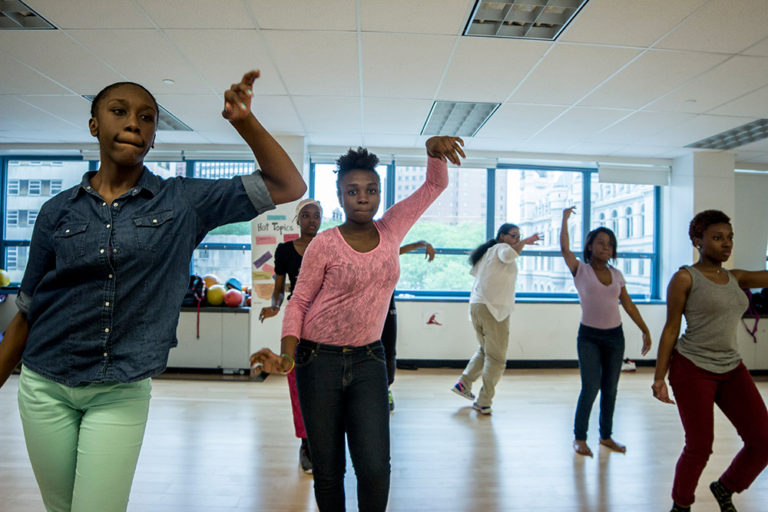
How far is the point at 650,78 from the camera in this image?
3.37 metres

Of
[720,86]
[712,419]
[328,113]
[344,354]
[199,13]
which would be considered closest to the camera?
[344,354]

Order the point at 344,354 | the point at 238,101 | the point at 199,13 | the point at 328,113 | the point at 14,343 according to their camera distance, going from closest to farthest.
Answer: the point at 238,101 < the point at 14,343 < the point at 344,354 < the point at 199,13 < the point at 328,113

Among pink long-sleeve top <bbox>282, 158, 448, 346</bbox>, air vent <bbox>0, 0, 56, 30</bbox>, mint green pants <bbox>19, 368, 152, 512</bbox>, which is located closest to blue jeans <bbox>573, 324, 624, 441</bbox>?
pink long-sleeve top <bbox>282, 158, 448, 346</bbox>

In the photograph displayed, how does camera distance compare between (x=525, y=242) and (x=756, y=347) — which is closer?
(x=525, y=242)

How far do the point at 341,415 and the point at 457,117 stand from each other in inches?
138

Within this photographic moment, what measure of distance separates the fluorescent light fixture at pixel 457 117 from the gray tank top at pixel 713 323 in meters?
2.50

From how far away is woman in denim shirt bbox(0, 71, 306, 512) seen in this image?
967 millimetres

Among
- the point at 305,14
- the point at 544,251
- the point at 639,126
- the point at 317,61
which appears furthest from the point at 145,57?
the point at 544,251

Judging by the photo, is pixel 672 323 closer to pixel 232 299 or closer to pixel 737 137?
pixel 737 137

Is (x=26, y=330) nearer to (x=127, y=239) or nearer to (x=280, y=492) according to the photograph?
(x=127, y=239)

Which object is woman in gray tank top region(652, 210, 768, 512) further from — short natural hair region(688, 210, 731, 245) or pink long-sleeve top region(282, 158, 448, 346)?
pink long-sleeve top region(282, 158, 448, 346)

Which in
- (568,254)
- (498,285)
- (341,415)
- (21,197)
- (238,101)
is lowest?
(341,415)

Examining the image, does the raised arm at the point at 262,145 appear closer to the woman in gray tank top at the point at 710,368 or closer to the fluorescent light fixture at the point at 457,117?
the woman in gray tank top at the point at 710,368

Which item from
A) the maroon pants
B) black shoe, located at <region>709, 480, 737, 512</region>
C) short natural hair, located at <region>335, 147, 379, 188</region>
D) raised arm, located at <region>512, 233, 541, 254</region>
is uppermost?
short natural hair, located at <region>335, 147, 379, 188</region>
